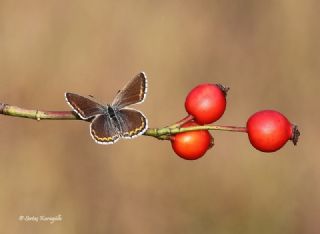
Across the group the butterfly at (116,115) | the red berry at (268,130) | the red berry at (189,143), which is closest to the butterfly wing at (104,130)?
the butterfly at (116,115)

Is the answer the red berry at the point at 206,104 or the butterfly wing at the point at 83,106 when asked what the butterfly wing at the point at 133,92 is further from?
the red berry at the point at 206,104

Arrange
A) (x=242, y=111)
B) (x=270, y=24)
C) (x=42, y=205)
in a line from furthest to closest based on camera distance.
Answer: (x=270, y=24) < (x=242, y=111) < (x=42, y=205)

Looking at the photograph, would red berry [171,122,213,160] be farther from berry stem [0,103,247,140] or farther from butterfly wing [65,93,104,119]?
butterfly wing [65,93,104,119]

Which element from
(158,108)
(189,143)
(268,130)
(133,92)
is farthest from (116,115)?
(158,108)

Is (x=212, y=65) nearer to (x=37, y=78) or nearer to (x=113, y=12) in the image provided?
(x=113, y=12)

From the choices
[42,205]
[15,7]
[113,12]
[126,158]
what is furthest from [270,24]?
[42,205]

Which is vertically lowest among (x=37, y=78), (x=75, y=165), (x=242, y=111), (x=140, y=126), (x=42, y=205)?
(x=140, y=126)
